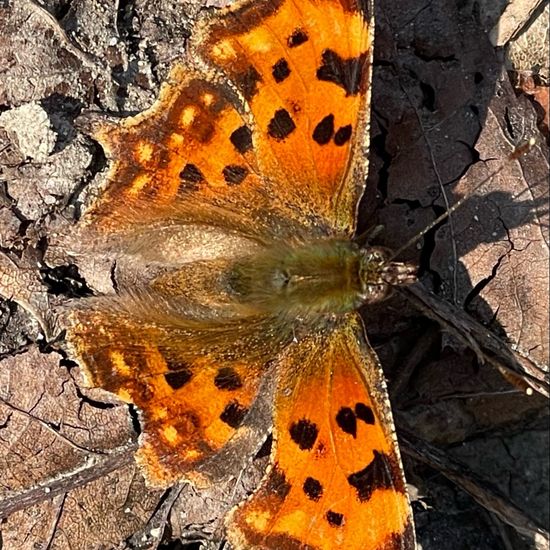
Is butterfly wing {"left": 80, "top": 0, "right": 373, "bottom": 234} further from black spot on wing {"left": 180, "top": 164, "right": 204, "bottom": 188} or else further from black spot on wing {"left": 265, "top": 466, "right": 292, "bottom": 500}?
black spot on wing {"left": 265, "top": 466, "right": 292, "bottom": 500}

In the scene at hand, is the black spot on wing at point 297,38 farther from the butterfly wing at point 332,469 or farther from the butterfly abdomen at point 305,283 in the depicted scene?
the butterfly wing at point 332,469

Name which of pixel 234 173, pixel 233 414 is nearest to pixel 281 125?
pixel 234 173

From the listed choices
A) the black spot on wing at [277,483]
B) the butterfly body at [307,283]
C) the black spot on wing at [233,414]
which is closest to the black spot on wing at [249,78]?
the butterfly body at [307,283]

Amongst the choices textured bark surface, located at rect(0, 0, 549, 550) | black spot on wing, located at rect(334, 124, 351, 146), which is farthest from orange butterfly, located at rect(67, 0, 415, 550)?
textured bark surface, located at rect(0, 0, 549, 550)

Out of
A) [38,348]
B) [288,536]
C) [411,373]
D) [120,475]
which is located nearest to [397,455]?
[288,536]

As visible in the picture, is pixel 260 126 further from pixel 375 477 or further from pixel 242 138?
pixel 375 477
